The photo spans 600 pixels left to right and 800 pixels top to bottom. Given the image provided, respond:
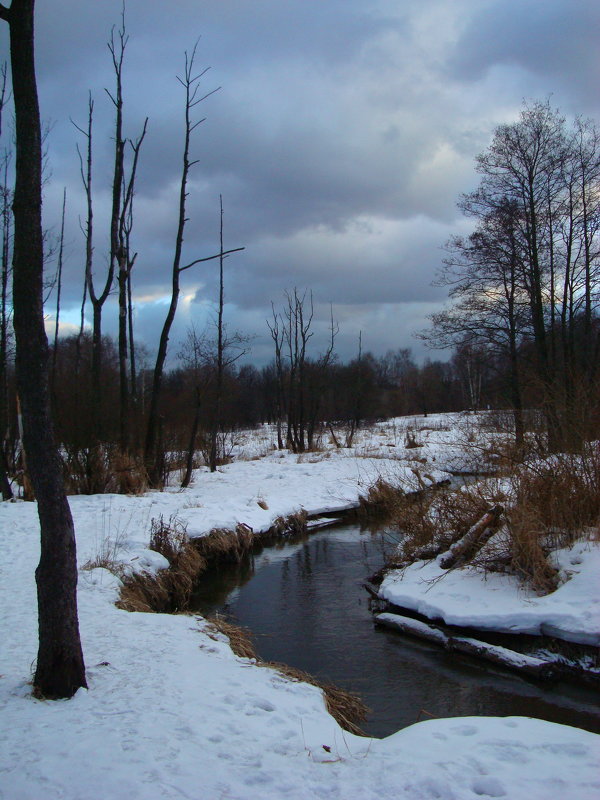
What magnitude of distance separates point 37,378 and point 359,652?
485 cm

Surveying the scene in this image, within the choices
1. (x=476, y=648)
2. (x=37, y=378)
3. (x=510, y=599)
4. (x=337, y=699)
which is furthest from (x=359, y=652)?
(x=37, y=378)

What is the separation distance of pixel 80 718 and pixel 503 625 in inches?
183

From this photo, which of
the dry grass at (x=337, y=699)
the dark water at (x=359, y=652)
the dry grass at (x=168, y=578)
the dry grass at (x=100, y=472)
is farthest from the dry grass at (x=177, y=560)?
the dry grass at (x=100, y=472)

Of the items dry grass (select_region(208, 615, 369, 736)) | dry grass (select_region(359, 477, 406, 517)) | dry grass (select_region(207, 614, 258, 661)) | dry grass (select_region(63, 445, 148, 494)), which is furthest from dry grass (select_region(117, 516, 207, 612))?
dry grass (select_region(359, 477, 406, 517))

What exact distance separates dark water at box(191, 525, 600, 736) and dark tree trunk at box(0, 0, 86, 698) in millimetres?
2717

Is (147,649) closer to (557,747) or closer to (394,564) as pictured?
(557,747)

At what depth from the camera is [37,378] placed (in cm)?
384

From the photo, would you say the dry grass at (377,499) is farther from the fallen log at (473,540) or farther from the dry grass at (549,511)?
the dry grass at (549,511)

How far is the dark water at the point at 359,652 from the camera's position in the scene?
5.36 m

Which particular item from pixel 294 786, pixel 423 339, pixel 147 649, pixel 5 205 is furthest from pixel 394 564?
pixel 423 339

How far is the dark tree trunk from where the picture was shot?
381 cm

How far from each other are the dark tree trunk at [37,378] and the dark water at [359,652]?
272cm

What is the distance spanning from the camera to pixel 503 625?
654cm

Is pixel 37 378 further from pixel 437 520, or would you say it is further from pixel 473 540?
pixel 437 520
